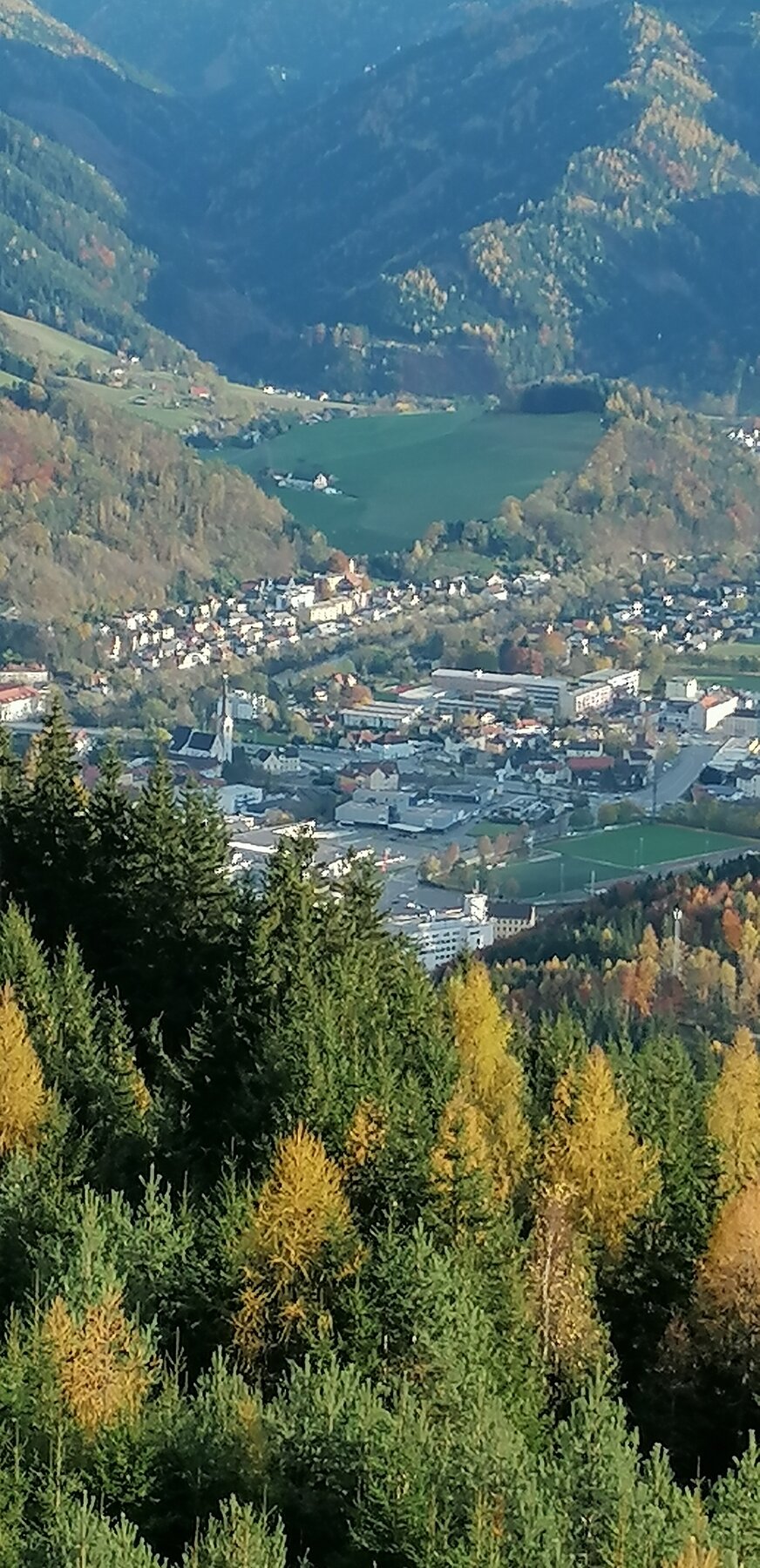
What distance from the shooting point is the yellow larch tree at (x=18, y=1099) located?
23.0ft

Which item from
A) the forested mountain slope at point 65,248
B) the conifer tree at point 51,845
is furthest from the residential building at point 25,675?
A: the forested mountain slope at point 65,248

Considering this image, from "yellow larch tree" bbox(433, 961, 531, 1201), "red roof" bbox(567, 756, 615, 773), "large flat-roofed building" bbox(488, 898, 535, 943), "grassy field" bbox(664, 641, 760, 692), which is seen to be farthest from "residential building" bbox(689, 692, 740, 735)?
"yellow larch tree" bbox(433, 961, 531, 1201)

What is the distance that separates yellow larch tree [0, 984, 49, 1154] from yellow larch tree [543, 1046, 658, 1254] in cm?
142

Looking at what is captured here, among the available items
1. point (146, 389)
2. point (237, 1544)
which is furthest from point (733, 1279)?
point (146, 389)

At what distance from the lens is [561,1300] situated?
650cm

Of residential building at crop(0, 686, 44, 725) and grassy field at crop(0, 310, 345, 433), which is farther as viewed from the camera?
grassy field at crop(0, 310, 345, 433)

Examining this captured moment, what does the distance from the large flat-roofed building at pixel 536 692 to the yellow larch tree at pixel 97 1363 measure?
900 inches

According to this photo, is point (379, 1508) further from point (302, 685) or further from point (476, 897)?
point (302, 685)

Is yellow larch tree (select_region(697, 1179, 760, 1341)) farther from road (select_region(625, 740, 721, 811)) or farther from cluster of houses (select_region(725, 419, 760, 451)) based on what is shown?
cluster of houses (select_region(725, 419, 760, 451))

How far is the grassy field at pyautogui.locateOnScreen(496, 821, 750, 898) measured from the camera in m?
20.3

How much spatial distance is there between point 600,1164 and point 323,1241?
1083 millimetres

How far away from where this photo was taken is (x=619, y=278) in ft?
212

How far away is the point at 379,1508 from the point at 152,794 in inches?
161

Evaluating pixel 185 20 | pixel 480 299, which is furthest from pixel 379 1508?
pixel 185 20
